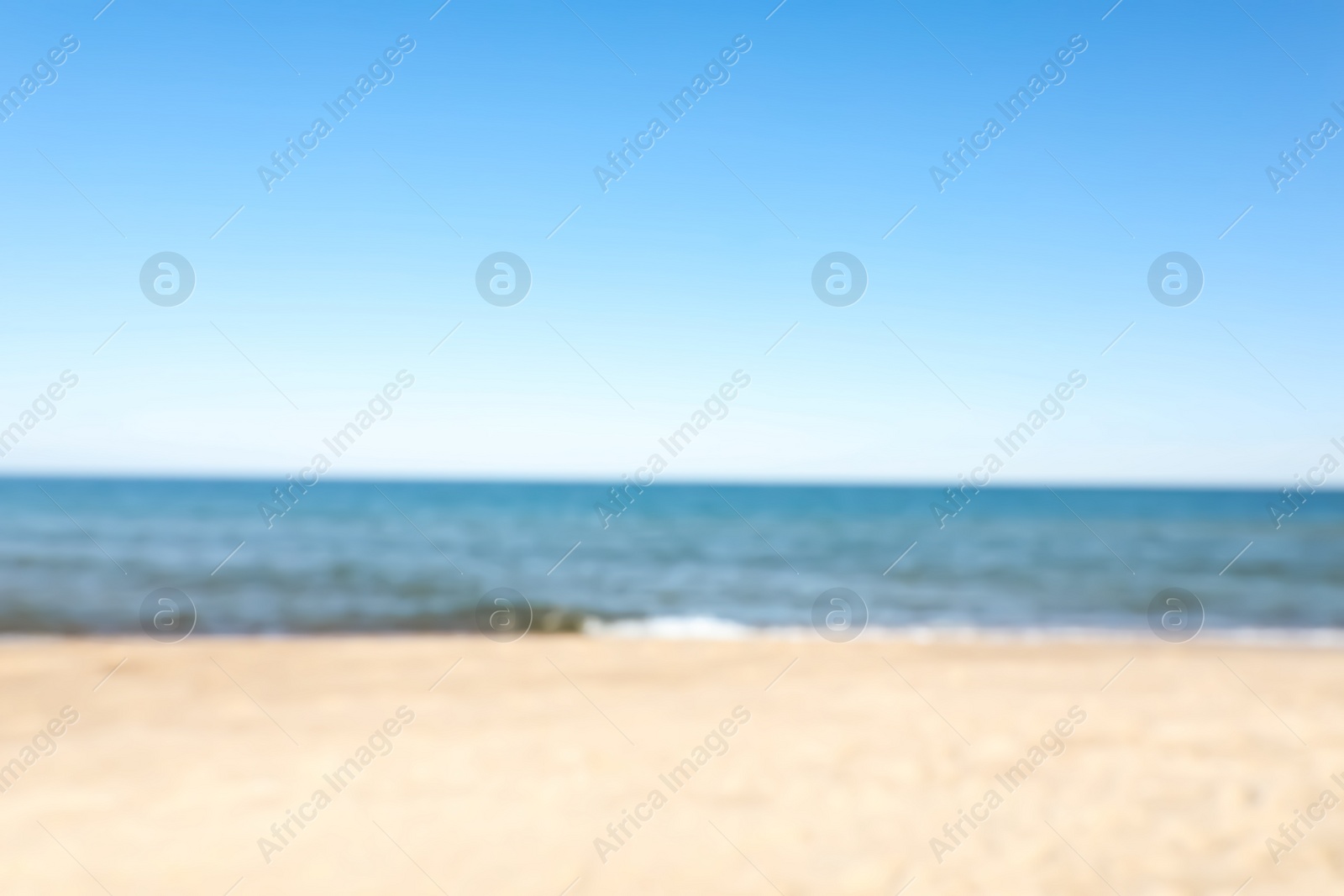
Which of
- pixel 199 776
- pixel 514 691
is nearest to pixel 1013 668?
pixel 514 691

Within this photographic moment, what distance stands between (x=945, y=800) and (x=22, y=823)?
16.8 ft

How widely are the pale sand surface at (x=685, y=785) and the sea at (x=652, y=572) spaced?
418 cm

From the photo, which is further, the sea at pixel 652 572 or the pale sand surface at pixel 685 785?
the sea at pixel 652 572

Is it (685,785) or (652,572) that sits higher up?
(685,785)

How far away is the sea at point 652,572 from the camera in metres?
12.5

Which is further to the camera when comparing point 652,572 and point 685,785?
point 652,572

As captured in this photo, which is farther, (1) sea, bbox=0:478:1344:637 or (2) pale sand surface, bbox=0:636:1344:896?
(1) sea, bbox=0:478:1344:637

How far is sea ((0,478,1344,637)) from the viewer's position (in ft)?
41.1

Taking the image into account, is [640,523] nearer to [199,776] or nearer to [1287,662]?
[1287,662]

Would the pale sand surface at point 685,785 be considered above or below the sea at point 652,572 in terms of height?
above

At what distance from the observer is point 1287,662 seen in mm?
8211

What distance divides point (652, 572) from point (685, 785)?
13.1 metres

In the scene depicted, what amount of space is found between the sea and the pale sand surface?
13.7 feet

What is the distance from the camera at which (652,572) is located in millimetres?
17797
